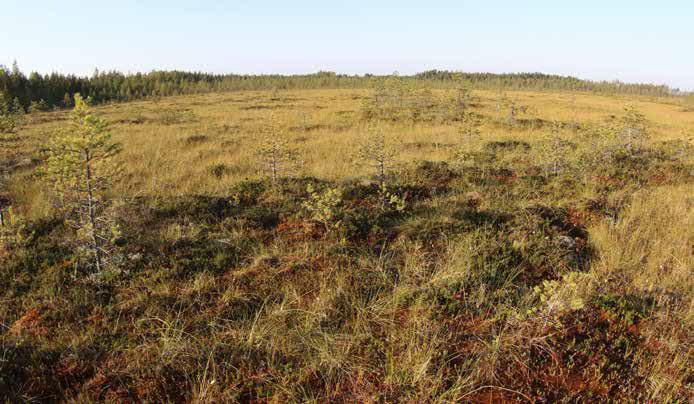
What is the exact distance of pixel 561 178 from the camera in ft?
25.3

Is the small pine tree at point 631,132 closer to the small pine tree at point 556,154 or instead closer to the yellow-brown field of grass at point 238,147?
the yellow-brown field of grass at point 238,147

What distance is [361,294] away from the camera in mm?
3605

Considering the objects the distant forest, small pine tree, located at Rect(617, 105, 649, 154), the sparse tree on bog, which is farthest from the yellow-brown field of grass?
the distant forest

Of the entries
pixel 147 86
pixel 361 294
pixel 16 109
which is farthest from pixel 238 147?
pixel 147 86

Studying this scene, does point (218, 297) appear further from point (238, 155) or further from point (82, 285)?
point (238, 155)

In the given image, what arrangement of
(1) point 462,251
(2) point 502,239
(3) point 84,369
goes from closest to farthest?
(3) point 84,369
(1) point 462,251
(2) point 502,239

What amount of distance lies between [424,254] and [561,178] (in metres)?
5.16

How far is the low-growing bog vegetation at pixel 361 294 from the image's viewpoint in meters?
2.54

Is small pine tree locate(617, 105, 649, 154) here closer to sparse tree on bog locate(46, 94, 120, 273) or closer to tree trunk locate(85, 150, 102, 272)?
sparse tree on bog locate(46, 94, 120, 273)

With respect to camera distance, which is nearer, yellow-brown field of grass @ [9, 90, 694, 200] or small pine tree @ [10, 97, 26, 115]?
yellow-brown field of grass @ [9, 90, 694, 200]

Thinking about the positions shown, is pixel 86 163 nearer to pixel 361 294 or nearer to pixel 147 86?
pixel 361 294

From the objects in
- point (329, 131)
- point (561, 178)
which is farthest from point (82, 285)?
point (329, 131)

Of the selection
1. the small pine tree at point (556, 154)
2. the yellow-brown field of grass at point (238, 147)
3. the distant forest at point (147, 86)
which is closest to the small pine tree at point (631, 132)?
the yellow-brown field of grass at point (238, 147)

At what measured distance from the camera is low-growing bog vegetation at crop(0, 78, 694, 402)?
2.54 m
